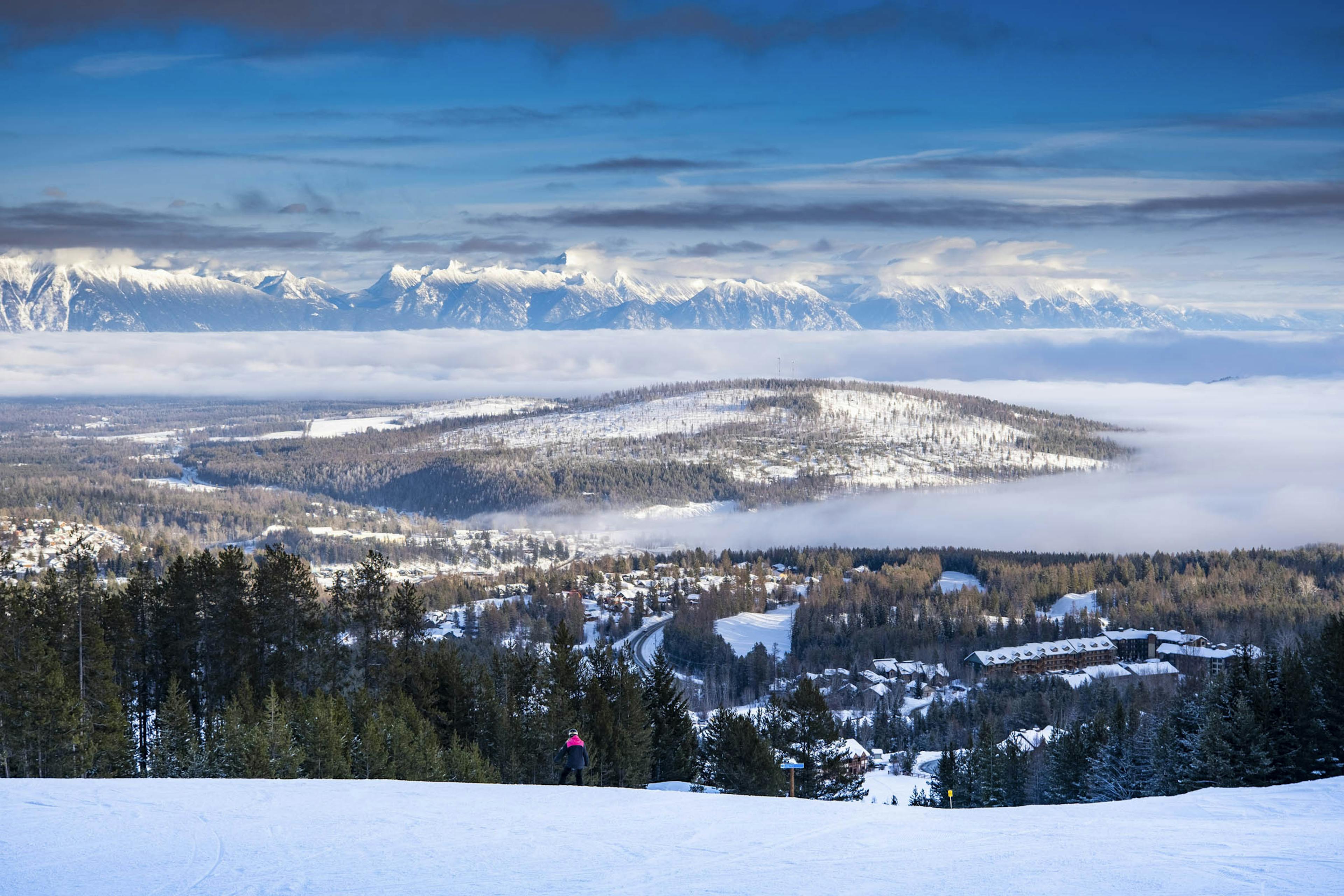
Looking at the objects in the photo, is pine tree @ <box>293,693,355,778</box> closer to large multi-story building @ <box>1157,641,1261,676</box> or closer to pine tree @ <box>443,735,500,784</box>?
pine tree @ <box>443,735,500,784</box>

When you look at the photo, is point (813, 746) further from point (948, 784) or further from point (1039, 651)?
point (1039, 651)

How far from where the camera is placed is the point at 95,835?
18500 millimetres

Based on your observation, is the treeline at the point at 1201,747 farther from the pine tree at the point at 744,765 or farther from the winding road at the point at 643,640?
the winding road at the point at 643,640

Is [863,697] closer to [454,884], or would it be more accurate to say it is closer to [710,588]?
[710,588]

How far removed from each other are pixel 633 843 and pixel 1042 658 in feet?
366

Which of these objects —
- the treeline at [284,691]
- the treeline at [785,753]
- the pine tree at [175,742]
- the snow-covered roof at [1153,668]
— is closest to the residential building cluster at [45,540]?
the treeline at [284,691]

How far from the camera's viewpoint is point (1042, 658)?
11956 centimetres

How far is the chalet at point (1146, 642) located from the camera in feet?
412

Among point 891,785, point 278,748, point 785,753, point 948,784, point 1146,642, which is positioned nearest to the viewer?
point 278,748

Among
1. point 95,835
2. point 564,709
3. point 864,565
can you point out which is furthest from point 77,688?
point 864,565

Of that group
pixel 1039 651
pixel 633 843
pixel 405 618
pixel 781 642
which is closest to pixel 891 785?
pixel 405 618

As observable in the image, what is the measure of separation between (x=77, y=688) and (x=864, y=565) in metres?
170

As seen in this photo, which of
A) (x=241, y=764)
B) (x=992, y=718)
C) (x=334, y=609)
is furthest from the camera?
(x=992, y=718)

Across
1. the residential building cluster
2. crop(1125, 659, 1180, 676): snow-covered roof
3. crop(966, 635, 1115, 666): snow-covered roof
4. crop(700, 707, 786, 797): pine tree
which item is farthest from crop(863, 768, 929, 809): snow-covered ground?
the residential building cluster
